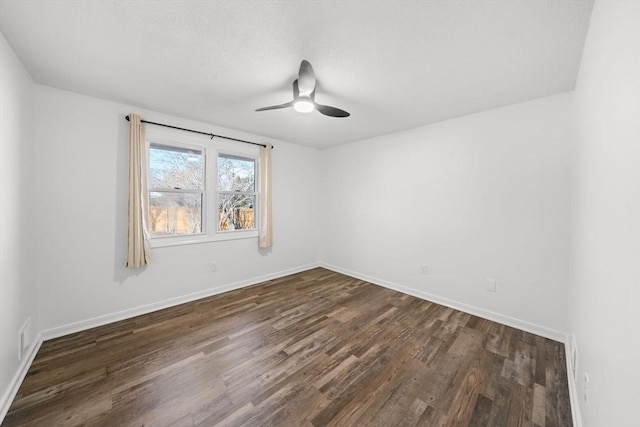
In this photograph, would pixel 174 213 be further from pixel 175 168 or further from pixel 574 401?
pixel 574 401

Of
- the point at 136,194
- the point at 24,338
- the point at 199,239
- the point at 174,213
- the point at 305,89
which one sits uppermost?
the point at 305,89

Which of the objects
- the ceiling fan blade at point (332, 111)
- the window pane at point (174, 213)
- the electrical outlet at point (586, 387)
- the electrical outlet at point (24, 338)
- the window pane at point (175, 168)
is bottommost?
the electrical outlet at point (24, 338)

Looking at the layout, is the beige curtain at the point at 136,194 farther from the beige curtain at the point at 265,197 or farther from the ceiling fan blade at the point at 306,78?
the ceiling fan blade at the point at 306,78

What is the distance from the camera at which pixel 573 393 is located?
1601 millimetres

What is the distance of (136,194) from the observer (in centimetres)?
267

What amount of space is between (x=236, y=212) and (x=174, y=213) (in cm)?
87

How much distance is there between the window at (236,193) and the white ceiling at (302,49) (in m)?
1.13

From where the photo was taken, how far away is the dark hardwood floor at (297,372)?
1503 millimetres

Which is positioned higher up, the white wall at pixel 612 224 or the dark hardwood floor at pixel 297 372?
the white wall at pixel 612 224

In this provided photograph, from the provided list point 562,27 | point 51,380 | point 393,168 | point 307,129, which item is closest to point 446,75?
point 562,27

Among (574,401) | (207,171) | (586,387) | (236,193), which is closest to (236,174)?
(236,193)

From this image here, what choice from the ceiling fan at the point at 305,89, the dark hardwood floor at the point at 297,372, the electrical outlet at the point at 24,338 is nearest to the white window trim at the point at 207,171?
the dark hardwood floor at the point at 297,372

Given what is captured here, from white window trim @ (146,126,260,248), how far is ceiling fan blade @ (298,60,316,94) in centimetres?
192

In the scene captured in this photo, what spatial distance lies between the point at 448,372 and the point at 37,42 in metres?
3.89
